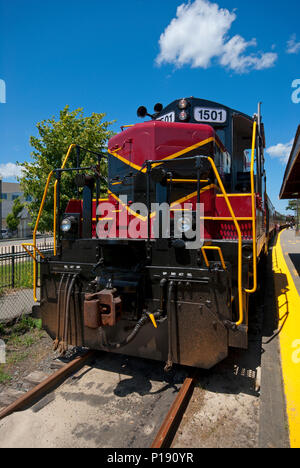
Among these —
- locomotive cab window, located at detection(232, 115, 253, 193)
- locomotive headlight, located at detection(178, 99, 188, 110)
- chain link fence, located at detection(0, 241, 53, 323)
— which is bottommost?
chain link fence, located at detection(0, 241, 53, 323)

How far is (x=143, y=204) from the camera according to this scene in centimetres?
417

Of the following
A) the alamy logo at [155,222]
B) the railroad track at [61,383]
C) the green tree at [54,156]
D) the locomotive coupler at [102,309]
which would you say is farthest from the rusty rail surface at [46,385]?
the green tree at [54,156]

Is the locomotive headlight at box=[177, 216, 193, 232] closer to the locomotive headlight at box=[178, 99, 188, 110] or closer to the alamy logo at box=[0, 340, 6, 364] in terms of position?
the locomotive headlight at box=[178, 99, 188, 110]

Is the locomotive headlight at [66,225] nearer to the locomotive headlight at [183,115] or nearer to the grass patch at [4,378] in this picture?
the grass patch at [4,378]

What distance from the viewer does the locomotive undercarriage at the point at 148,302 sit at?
3.22 m

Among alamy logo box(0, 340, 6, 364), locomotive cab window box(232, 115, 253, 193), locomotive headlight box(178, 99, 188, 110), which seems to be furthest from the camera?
locomotive cab window box(232, 115, 253, 193)

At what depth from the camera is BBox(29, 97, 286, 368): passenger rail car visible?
128 inches

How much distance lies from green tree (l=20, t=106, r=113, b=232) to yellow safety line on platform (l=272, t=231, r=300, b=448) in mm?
7434

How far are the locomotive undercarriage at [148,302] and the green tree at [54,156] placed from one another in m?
6.80

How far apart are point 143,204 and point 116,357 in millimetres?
2335

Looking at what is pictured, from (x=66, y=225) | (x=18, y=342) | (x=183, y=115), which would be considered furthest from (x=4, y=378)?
(x=183, y=115)

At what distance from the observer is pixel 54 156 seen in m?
10.8

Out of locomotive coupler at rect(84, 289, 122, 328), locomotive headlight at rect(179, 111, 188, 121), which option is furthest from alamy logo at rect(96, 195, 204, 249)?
locomotive headlight at rect(179, 111, 188, 121)
